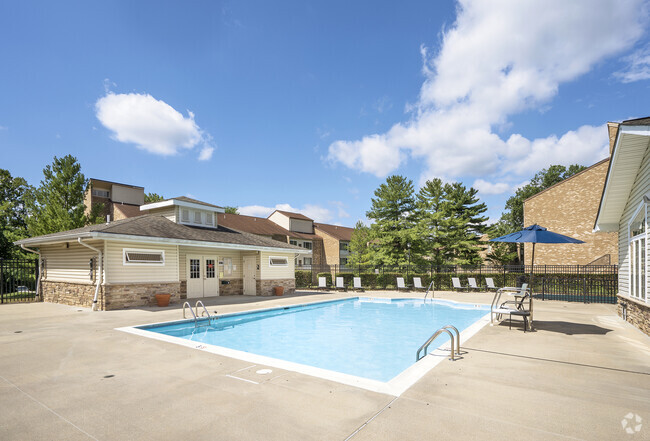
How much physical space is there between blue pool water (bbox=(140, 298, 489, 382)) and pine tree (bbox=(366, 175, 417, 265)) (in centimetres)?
1100

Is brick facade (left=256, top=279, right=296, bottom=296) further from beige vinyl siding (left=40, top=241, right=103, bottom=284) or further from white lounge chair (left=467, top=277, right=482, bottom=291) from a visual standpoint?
white lounge chair (left=467, top=277, right=482, bottom=291)

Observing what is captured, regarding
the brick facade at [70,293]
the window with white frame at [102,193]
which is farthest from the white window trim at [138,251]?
the window with white frame at [102,193]

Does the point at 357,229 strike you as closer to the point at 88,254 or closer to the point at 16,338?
the point at 88,254

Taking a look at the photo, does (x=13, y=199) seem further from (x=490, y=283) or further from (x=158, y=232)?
(x=490, y=283)

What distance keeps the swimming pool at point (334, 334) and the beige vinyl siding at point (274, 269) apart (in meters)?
4.43

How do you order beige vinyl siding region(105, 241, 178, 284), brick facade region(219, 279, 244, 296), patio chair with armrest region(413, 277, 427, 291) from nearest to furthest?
1. beige vinyl siding region(105, 241, 178, 284)
2. brick facade region(219, 279, 244, 296)
3. patio chair with armrest region(413, 277, 427, 291)

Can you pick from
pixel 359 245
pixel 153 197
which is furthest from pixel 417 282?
pixel 153 197

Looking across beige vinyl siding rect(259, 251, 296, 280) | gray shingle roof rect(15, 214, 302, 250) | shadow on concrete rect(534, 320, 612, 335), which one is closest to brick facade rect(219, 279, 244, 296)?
beige vinyl siding rect(259, 251, 296, 280)

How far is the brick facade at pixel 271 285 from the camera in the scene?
19.7 m

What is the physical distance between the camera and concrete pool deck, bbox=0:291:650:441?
11.6ft

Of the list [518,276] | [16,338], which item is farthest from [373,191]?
[16,338]

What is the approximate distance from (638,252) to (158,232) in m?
16.8

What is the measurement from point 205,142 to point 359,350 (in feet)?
65.8

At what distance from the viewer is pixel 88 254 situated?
14.3 metres
